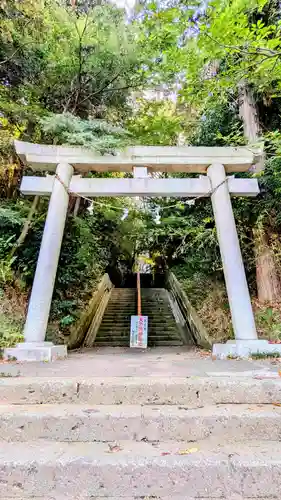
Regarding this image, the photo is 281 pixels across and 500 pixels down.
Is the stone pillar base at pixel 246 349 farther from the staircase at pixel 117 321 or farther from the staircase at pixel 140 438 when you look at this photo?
the staircase at pixel 117 321

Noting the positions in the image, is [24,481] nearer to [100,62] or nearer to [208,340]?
[208,340]

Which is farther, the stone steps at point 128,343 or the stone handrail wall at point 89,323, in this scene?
the stone steps at point 128,343

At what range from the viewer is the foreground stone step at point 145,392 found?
2.23 metres

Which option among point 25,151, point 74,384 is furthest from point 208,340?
point 25,151

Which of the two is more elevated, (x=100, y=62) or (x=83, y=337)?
(x=100, y=62)

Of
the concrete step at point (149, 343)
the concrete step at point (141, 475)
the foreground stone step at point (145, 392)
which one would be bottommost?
the concrete step at point (141, 475)

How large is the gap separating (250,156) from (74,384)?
461 centimetres

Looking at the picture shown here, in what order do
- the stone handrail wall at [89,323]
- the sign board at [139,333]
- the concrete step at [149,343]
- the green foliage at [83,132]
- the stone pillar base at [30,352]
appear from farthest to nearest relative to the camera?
the concrete step at [149,343], the stone handrail wall at [89,323], the sign board at [139,333], the green foliage at [83,132], the stone pillar base at [30,352]

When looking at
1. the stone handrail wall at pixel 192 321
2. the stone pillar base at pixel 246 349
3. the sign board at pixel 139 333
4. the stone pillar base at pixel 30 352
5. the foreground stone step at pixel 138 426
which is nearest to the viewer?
the foreground stone step at pixel 138 426

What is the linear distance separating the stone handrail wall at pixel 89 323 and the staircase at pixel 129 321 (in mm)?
217

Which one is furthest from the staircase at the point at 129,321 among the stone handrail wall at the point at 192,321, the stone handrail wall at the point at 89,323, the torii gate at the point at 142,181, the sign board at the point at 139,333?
the torii gate at the point at 142,181

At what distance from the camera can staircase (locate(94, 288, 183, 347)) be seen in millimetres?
7223

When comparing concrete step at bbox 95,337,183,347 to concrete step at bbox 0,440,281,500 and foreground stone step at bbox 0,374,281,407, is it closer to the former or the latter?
foreground stone step at bbox 0,374,281,407

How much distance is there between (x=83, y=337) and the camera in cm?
668
